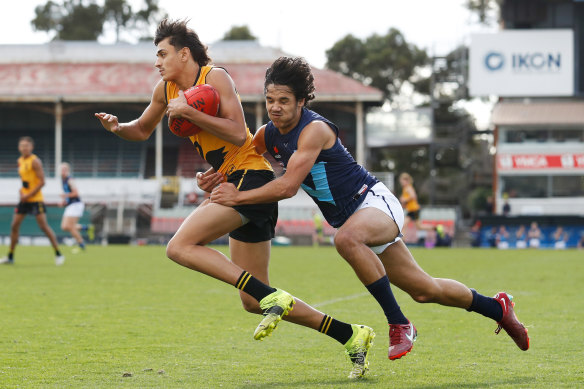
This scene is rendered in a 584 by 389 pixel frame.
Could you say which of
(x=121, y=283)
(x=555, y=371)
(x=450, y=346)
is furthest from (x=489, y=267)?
(x=555, y=371)

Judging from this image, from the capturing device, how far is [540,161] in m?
41.4

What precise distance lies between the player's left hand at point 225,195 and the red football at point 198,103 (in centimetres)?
43

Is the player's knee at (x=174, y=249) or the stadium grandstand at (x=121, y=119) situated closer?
the player's knee at (x=174, y=249)

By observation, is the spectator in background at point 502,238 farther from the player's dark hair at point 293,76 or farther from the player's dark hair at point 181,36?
the player's dark hair at point 293,76

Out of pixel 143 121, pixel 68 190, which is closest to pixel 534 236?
pixel 68 190

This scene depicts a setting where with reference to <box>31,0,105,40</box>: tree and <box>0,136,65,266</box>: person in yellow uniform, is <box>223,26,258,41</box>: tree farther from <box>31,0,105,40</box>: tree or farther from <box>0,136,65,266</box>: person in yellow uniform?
<box>0,136,65,266</box>: person in yellow uniform

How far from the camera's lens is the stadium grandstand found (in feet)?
130

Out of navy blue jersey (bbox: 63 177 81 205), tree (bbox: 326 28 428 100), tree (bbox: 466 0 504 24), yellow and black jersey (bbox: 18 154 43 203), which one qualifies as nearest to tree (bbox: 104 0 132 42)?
tree (bbox: 326 28 428 100)

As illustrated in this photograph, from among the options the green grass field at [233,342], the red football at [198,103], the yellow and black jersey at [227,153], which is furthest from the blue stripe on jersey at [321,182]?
the green grass field at [233,342]

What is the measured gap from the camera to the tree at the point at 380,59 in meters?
59.5

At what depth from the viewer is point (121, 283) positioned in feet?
41.9

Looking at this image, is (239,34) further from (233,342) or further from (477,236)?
(233,342)

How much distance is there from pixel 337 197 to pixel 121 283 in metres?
7.91

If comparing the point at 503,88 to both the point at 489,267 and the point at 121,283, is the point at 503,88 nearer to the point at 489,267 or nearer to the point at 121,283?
the point at 489,267
